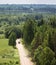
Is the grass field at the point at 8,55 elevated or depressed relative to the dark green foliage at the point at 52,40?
depressed

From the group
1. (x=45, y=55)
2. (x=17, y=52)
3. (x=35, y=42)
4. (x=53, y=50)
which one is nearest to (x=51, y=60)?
(x=45, y=55)

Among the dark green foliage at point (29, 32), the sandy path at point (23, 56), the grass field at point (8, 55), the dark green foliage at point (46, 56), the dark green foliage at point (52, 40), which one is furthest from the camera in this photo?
the dark green foliage at point (29, 32)

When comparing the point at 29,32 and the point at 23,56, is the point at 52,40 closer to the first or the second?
the point at 23,56

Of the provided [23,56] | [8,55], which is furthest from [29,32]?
[8,55]

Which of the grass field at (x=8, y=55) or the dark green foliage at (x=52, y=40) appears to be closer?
the dark green foliage at (x=52, y=40)

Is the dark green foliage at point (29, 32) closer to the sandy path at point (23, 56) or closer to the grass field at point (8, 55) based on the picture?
the sandy path at point (23, 56)

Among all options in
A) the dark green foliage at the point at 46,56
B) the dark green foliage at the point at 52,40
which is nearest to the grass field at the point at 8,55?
the dark green foliage at the point at 52,40

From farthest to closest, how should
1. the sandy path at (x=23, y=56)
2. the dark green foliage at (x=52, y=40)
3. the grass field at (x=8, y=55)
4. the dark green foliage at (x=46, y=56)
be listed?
the sandy path at (x=23, y=56) → the grass field at (x=8, y=55) → the dark green foliage at (x=52, y=40) → the dark green foliage at (x=46, y=56)

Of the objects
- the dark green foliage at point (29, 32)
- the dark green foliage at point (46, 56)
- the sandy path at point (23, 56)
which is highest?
the dark green foliage at point (46, 56)

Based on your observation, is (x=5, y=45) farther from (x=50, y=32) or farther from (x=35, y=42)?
(x=50, y=32)
